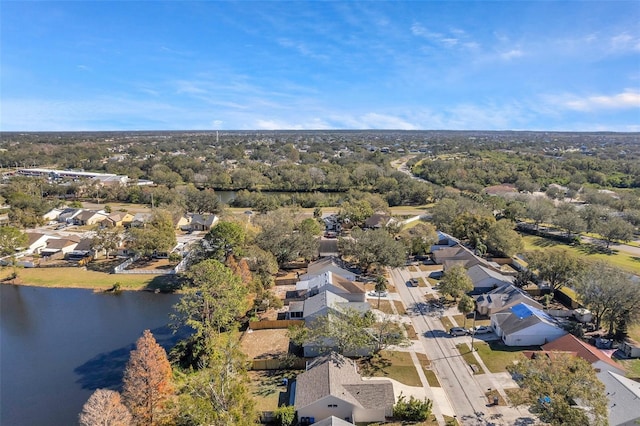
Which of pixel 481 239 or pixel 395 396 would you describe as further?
pixel 481 239

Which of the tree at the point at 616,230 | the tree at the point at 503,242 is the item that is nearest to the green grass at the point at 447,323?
the tree at the point at 503,242

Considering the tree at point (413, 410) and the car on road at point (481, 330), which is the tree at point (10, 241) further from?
the car on road at point (481, 330)

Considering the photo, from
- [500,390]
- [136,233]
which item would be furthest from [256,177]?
[500,390]

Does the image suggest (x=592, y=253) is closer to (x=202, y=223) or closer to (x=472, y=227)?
(x=472, y=227)

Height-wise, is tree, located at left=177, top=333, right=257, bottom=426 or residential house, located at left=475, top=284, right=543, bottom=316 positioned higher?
tree, located at left=177, top=333, right=257, bottom=426

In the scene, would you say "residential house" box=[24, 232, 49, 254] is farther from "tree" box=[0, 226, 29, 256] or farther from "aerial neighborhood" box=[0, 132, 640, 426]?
"tree" box=[0, 226, 29, 256]

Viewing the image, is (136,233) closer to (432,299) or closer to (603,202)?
(432,299)

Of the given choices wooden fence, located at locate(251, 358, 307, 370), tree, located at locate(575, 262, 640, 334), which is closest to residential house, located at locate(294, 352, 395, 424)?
wooden fence, located at locate(251, 358, 307, 370)

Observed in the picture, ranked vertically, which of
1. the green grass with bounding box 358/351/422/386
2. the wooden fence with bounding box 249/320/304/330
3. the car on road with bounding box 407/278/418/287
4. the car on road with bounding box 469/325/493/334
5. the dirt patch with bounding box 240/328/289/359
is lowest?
the dirt patch with bounding box 240/328/289/359

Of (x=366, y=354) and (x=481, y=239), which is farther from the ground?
(x=481, y=239)
